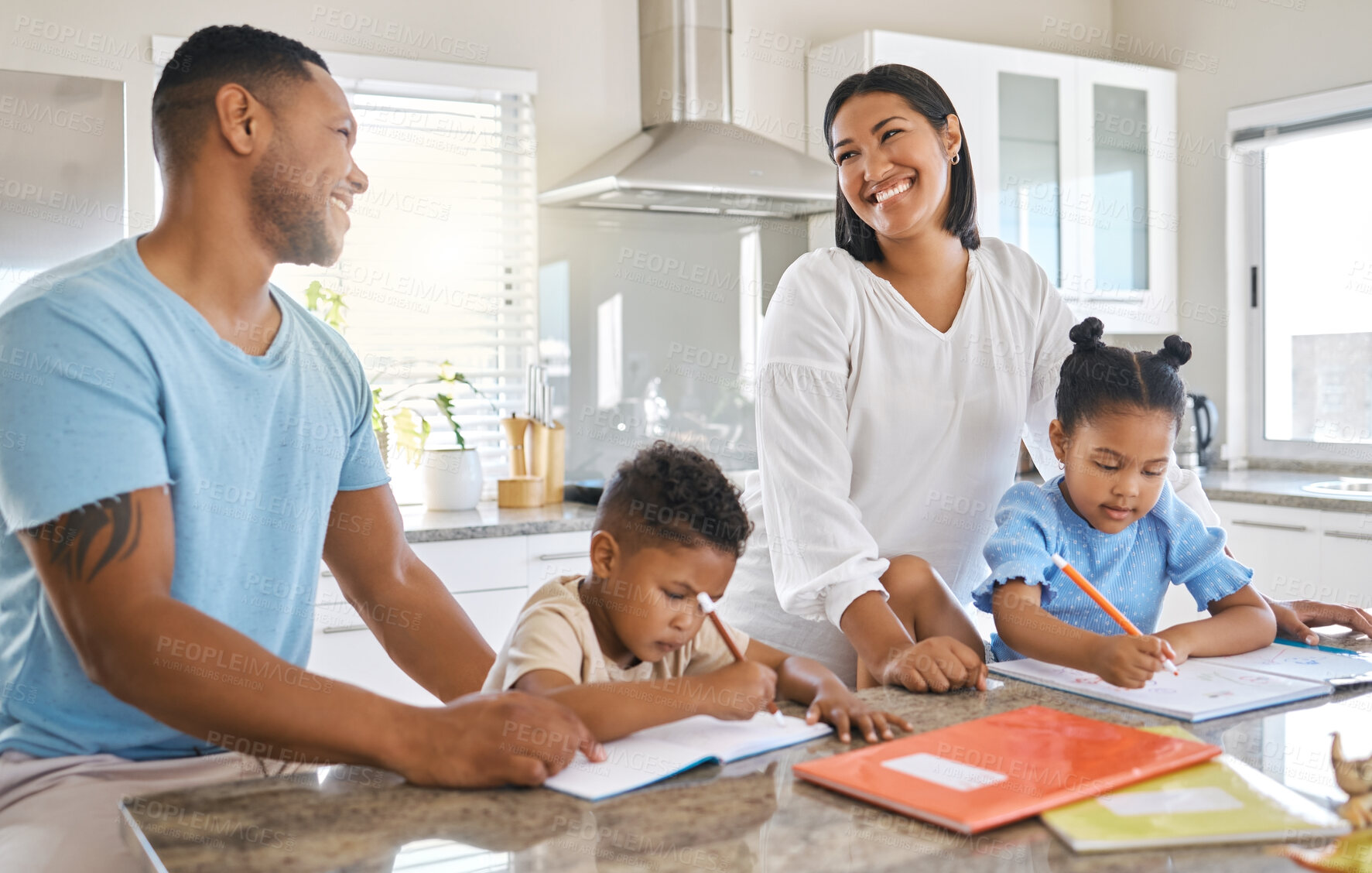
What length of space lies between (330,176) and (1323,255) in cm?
360

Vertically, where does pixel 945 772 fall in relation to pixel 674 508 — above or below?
below

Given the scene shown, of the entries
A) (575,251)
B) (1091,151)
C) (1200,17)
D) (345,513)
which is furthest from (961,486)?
(1200,17)

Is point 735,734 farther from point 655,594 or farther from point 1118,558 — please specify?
point 1118,558

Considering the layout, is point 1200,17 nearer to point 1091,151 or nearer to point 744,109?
point 1091,151

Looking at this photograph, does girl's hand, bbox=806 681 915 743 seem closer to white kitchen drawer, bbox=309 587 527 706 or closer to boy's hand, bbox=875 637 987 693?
boy's hand, bbox=875 637 987 693

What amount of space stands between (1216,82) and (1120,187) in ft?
1.58

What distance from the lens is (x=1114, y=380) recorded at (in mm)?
1429

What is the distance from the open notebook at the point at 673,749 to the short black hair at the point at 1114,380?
0.62 m

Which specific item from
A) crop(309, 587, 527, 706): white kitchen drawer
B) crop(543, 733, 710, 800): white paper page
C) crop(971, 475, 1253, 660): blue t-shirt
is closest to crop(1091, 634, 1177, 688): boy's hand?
crop(971, 475, 1253, 660): blue t-shirt

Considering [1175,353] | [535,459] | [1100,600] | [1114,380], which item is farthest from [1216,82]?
[1100,600]

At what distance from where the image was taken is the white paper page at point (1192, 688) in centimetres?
109

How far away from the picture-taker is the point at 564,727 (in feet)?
3.05

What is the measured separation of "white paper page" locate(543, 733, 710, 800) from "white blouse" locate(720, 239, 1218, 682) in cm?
52

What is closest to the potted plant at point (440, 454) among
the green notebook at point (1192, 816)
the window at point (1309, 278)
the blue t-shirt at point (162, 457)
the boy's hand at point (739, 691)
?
the blue t-shirt at point (162, 457)
